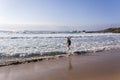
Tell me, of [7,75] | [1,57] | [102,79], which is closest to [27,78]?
[7,75]

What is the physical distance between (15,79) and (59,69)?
9.66ft

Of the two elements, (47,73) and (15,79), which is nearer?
(15,79)

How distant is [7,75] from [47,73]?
2107mm

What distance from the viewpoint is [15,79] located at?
31.9 ft

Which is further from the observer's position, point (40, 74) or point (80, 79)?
point (40, 74)

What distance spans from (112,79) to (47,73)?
11.3ft

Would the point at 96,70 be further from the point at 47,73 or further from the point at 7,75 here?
the point at 7,75

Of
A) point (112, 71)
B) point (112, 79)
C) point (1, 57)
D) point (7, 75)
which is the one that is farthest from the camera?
point (1, 57)

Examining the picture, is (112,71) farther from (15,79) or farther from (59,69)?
(15,79)

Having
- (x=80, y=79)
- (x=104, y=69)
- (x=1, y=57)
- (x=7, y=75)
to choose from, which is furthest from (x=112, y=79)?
(x=1, y=57)

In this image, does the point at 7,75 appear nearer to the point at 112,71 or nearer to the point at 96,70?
the point at 96,70

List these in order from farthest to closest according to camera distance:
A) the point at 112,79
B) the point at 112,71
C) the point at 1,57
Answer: the point at 1,57 → the point at 112,71 → the point at 112,79

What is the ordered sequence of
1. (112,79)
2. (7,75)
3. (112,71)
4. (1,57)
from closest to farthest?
1. (112,79)
2. (7,75)
3. (112,71)
4. (1,57)

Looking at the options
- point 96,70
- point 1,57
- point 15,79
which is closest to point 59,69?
point 96,70
